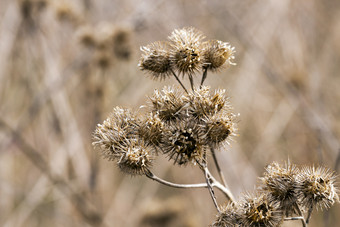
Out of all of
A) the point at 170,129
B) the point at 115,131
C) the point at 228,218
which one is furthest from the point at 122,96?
the point at 228,218

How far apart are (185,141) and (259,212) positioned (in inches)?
18.0

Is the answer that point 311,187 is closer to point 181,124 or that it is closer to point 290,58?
point 181,124

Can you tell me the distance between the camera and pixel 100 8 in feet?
17.3

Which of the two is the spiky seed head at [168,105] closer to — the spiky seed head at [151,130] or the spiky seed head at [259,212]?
the spiky seed head at [151,130]

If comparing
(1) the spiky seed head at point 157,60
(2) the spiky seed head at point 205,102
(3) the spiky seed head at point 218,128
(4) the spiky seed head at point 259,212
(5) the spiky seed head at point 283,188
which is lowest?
(4) the spiky seed head at point 259,212

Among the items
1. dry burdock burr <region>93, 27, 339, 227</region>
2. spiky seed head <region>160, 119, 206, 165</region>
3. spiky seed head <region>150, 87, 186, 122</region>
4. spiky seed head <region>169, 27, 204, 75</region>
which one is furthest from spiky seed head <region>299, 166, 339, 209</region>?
spiky seed head <region>169, 27, 204, 75</region>

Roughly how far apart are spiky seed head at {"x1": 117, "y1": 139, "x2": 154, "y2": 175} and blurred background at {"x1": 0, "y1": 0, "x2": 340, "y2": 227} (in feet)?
6.19

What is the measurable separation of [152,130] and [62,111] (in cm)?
288

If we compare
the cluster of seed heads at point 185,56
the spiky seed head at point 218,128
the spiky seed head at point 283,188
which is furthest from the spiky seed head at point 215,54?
the spiky seed head at point 283,188

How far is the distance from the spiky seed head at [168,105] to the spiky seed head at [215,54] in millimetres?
266

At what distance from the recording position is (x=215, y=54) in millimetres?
1986

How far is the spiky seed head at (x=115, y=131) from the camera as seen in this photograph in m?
1.83

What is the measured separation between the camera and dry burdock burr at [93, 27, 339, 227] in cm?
168

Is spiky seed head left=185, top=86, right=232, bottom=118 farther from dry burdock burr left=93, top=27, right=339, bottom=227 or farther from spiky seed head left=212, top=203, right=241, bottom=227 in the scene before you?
spiky seed head left=212, top=203, right=241, bottom=227
